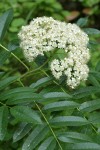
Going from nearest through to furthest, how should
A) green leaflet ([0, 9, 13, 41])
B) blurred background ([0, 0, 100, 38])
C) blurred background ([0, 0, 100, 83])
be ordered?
green leaflet ([0, 9, 13, 41])
blurred background ([0, 0, 100, 83])
blurred background ([0, 0, 100, 38])

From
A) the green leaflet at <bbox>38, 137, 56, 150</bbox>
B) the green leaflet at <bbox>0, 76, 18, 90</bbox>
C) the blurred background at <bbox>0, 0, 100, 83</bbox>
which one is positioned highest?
the green leaflet at <bbox>0, 76, 18, 90</bbox>

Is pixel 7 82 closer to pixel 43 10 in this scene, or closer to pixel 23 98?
pixel 23 98

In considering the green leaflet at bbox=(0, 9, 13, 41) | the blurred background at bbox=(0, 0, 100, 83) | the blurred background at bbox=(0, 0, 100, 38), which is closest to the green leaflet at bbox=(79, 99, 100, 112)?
the green leaflet at bbox=(0, 9, 13, 41)

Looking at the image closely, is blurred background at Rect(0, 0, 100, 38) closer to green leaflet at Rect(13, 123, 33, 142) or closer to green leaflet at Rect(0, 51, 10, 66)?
green leaflet at Rect(0, 51, 10, 66)

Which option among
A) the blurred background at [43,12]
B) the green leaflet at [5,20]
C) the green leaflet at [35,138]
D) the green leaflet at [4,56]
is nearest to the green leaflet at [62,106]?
the green leaflet at [35,138]

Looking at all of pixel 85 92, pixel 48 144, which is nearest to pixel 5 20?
pixel 85 92

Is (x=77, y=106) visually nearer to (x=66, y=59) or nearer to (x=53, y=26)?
(x=66, y=59)
